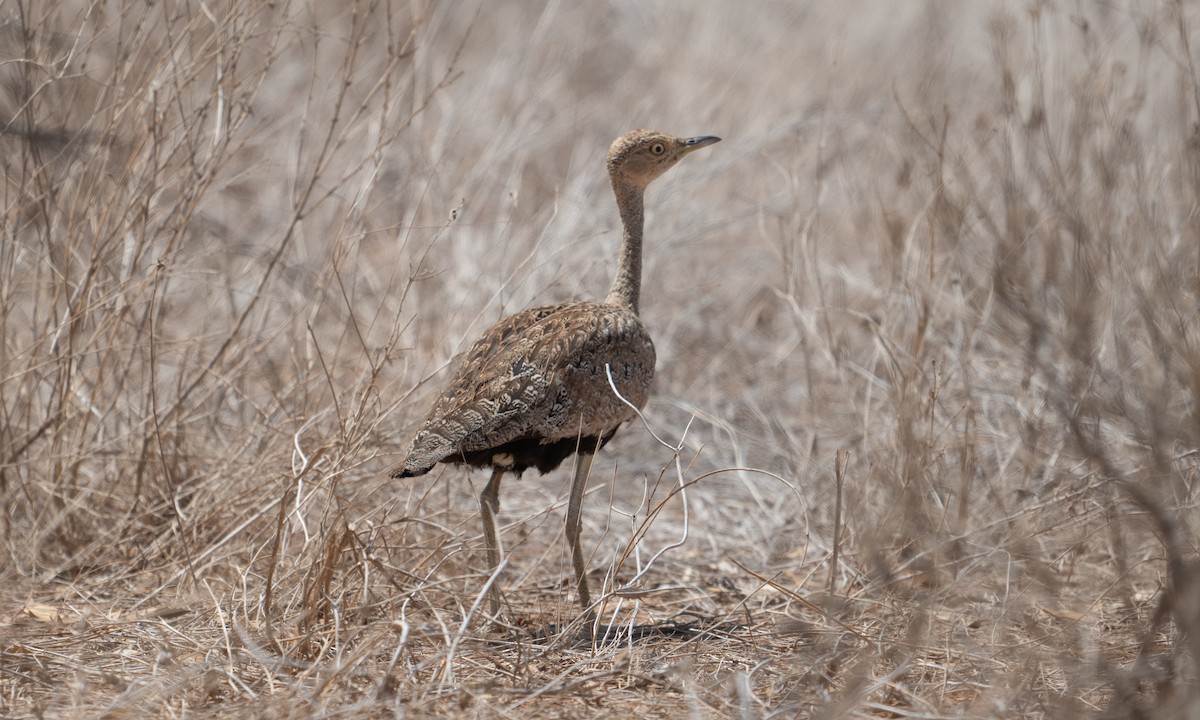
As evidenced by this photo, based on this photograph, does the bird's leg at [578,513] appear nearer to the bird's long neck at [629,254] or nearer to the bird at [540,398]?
the bird at [540,398]

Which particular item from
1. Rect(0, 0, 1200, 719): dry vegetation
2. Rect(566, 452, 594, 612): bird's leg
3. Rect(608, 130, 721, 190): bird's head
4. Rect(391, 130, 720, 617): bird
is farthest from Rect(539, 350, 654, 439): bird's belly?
Rect(608, 130, 721, 190): bird's head

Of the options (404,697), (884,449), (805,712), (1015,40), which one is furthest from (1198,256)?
(1015,40)

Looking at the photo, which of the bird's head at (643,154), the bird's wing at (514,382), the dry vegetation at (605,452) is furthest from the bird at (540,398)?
the bird's head at (643,154)

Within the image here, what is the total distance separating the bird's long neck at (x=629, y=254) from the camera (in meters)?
4.09

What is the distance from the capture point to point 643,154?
422 cm

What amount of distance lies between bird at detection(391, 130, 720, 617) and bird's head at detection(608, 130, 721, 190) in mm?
481

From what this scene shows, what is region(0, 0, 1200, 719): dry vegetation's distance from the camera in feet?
9.78

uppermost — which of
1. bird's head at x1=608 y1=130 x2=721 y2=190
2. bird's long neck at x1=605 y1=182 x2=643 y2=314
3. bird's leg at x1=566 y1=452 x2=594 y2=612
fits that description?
bird's head at x1=608 y1=130 x2=721 y2=190

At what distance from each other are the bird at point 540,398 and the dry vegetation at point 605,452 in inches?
6.4

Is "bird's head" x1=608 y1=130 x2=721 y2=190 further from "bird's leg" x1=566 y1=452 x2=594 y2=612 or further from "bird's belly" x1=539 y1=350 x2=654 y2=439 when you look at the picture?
"bird's leg" x1=566 y1=452 x2=594 y2=612

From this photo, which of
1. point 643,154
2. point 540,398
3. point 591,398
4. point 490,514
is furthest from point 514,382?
point 643,154

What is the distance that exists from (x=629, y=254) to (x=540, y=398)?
0.81 m

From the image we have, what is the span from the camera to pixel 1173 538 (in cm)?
232

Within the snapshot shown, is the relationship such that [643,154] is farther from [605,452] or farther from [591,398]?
[605,452]
